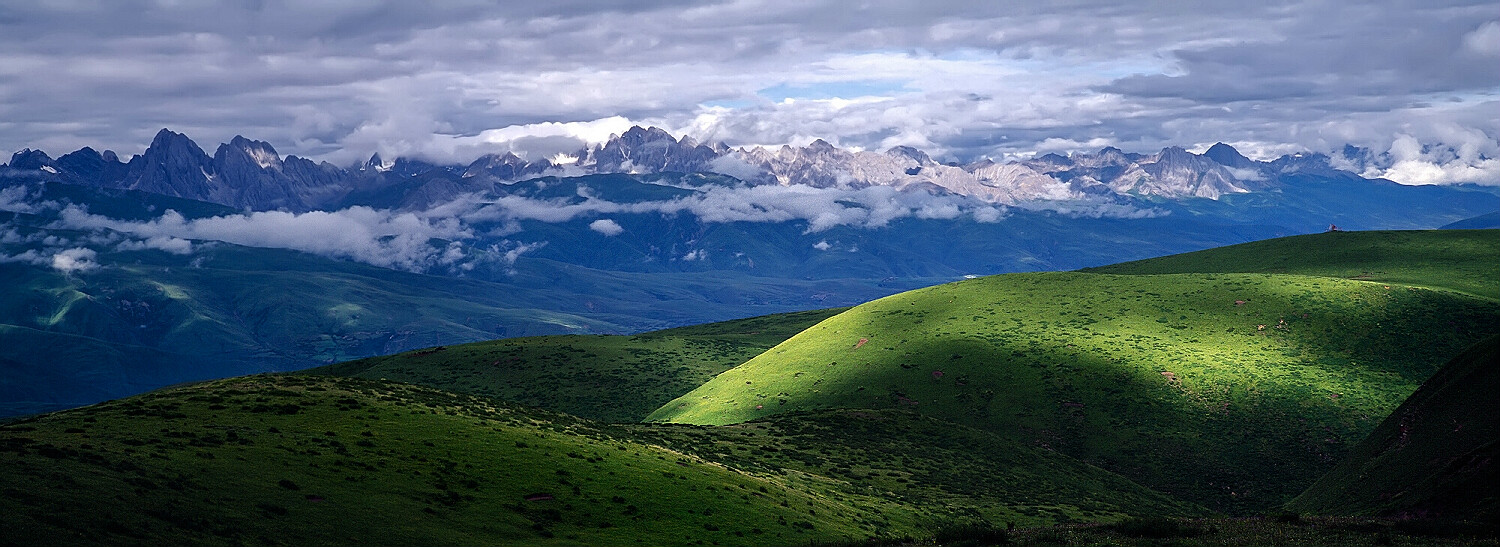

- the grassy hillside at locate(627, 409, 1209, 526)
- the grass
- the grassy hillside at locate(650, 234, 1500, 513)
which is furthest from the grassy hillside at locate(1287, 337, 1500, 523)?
the grassy hillside at locate(650, 234, 1500, 513)

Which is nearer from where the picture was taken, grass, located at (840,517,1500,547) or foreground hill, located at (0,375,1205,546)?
grass, located at (840,517,1500,547)

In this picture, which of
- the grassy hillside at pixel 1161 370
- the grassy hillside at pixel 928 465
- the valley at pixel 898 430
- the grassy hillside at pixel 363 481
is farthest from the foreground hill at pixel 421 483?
the grassy hillside at pixel 1161 370

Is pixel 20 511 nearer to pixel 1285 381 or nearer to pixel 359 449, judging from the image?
pixel 359 449

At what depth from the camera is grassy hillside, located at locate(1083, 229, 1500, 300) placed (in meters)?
155

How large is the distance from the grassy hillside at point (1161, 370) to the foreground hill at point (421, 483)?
2085cm

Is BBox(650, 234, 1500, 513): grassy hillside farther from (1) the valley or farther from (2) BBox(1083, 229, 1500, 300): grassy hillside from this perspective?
(2) BBox(1083, 229, 1500, 300): grassy hillside

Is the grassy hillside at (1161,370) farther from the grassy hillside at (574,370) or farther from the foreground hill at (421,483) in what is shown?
the foreground hill at (421,483)

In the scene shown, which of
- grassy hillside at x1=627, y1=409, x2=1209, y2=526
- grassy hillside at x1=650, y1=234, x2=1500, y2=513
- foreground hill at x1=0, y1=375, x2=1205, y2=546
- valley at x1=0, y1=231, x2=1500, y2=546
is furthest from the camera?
grassy hillside at x1=650, y1=234, x2=1500, y2=513

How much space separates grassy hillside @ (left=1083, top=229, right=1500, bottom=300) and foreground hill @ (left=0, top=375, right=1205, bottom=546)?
103 m

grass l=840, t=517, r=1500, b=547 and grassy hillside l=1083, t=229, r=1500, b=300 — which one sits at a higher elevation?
grassy hillside l=1083, t=229, r=1500, b=300

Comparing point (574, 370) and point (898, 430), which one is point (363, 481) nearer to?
point (898, 430)

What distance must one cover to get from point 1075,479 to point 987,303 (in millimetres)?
64011

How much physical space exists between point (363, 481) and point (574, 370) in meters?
121

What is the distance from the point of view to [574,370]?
16488 cm
